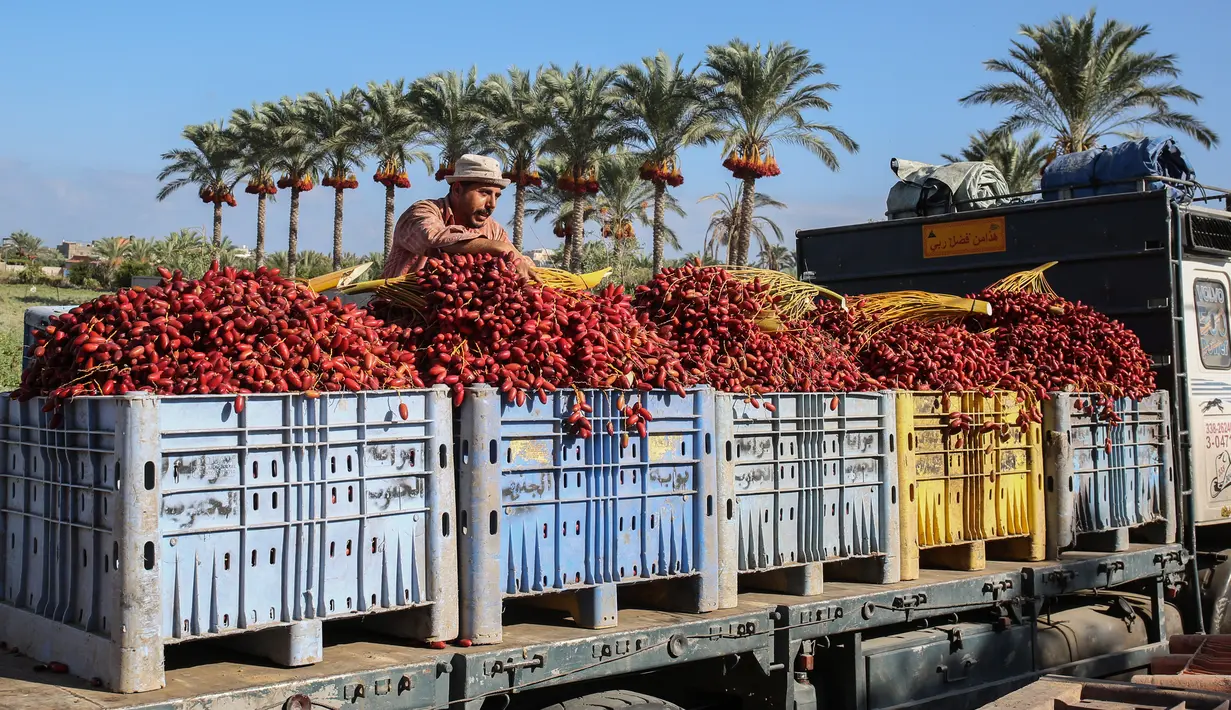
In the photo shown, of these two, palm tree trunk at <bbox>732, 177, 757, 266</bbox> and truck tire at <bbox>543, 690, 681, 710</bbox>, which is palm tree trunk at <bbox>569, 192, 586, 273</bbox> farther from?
truck tire at <bbox>543, 690, 681, 710</bbox>

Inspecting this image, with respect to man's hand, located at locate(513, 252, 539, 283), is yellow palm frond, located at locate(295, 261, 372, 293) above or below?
above

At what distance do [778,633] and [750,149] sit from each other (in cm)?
3005

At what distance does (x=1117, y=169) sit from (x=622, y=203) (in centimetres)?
3396

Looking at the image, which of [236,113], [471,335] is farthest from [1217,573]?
[236,113]

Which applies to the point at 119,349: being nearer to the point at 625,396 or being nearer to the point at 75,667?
the point at 75,667

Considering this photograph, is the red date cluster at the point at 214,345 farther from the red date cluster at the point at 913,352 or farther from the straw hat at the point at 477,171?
the red date cluster at the point at 913,352

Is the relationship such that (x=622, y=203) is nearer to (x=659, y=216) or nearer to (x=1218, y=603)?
(x=659, y=216)

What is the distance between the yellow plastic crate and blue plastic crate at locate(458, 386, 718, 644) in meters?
1.65

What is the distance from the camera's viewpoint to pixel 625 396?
5.33 metres

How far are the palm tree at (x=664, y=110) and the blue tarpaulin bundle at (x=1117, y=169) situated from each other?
24.3m

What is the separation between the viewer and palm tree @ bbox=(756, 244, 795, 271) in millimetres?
41094

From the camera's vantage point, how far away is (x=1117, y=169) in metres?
9.99

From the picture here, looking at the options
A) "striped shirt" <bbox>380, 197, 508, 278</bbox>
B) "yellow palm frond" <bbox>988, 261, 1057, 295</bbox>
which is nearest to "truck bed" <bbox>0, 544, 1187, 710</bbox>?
"striped shirt" <bbox>380, 197, 508, 278</bbox>

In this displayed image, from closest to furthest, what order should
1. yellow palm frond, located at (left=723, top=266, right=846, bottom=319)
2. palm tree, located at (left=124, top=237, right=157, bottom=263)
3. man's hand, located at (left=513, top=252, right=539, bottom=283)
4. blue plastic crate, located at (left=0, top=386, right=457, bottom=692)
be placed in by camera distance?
blue plastic crate, located at (left=0, top=386, right=457, bottom=692), man's hand, located at (left=513, top=252, right=539, bottom=283), yellow palm frond, located at (left=723, top=266, right=846, bottom=319), palm tree, located at (left=124, top=237, right=157, bottom=263)
